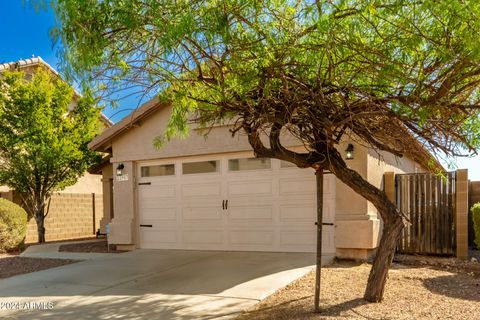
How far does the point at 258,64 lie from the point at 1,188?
12.8 m

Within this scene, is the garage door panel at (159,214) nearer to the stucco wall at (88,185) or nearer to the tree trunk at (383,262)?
the tree trunk at (383,262)

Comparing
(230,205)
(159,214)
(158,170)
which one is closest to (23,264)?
(159,214)

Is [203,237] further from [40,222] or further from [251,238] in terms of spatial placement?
[40,222]

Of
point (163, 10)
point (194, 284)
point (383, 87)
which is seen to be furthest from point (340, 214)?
point (163, 10)

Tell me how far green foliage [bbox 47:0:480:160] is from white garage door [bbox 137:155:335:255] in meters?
3.76

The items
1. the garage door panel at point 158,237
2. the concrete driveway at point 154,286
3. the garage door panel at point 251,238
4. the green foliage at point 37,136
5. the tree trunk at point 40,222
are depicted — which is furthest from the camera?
the tree trunk at point 40,222

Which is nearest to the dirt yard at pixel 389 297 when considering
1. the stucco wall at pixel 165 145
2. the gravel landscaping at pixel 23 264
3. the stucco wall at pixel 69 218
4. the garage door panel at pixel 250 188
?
the garage door panel at pixel 250 188

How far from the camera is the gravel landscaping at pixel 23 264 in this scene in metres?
8.60

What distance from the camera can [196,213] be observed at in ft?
34.2

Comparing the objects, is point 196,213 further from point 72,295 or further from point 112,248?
point 72,295

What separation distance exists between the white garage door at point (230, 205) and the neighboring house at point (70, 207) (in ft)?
18.9

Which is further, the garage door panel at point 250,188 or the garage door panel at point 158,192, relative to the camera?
the garage door panel at point 158,192

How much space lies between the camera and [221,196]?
33.3ft

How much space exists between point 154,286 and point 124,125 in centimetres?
504
